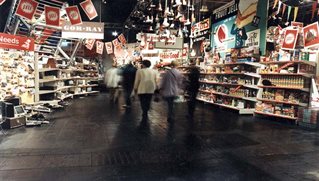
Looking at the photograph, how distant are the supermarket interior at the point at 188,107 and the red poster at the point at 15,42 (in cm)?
4

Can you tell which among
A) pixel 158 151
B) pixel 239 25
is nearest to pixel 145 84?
pixel 158 151

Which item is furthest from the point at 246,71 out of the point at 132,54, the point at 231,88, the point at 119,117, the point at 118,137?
the point at 132,54

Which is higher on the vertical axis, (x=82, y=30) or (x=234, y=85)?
(x=82, y=30)

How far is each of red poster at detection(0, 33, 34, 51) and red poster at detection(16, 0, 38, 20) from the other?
691 millimetres

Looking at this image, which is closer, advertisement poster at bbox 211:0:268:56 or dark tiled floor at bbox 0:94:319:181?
dark tiled floor at bbox 0:94:319:181

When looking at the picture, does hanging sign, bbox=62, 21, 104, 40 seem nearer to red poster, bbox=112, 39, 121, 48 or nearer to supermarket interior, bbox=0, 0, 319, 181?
supermarket interior, bbox=0, 0, 319, 181

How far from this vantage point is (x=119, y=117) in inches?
345

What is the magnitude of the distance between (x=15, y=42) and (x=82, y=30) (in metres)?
2.56

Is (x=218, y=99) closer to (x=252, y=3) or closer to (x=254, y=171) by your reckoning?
(x=252, y=3)

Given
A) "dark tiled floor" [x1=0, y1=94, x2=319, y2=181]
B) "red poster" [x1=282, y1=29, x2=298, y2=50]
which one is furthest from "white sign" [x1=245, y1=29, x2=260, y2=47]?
"dark tiled floor" [x1=0, y1=94, x2=319, y2=181]

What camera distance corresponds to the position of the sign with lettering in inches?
379

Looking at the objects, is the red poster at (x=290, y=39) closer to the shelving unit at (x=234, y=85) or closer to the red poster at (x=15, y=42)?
the shelving unit at (x=234, y=85)

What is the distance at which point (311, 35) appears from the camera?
7.66 m

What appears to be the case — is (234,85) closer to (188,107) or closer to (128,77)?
(188,107)
